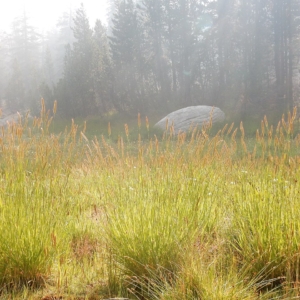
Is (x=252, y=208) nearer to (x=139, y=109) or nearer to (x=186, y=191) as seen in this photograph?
(x=186, y=191)

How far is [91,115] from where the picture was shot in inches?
928

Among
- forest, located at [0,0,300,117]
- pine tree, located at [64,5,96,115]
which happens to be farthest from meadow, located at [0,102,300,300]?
pine tree, located at [64,5,96,115]

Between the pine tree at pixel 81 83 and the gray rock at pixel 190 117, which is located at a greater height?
the pine tree at pixel 81 83

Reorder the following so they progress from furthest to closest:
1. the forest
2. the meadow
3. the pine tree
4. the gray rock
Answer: the pine tree
the forest
the gray rock
the meadow

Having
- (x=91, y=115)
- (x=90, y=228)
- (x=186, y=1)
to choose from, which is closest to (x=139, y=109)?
(x=91, y=115)

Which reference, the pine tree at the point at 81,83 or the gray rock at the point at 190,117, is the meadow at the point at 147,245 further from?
the pine tree at the point at 81,83

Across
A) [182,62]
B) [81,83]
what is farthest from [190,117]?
[182,62]

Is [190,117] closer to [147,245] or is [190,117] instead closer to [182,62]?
[182,62]

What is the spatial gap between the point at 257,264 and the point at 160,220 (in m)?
0.68

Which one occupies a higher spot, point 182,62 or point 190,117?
point 182,62

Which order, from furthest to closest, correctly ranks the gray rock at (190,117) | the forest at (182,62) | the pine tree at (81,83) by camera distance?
1. the pine tree at (81,83)
2. the forest at (182,62)
3. the gray rock at (190,117)

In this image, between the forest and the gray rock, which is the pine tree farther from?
the gray rock

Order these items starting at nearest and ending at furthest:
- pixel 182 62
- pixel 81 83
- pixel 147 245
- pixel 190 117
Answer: pixel 147 245, pixel 190 117, pixel 81 83, pixel 182 62

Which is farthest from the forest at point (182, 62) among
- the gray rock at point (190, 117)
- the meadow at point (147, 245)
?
the meadow at point (147, 245)
